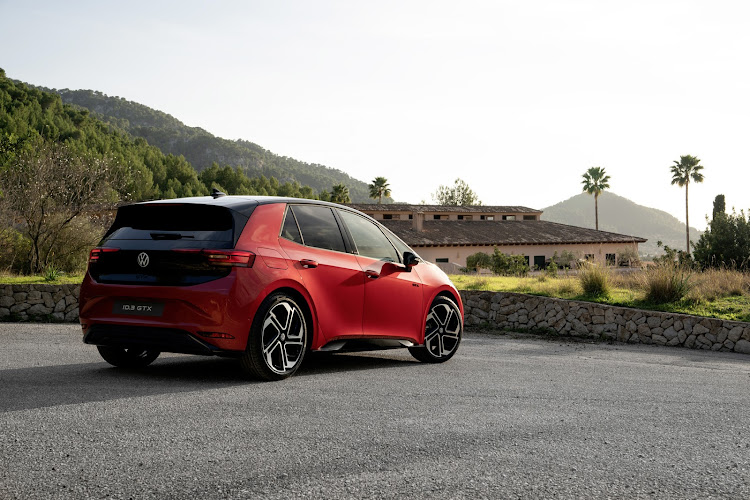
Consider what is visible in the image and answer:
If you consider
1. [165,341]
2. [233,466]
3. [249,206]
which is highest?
[249,206]

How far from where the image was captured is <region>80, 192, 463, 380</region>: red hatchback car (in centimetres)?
655

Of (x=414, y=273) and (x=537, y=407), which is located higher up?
(x=414, y=273)

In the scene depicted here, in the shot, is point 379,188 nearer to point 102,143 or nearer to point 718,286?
point 102,143

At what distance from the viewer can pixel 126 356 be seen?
802cm

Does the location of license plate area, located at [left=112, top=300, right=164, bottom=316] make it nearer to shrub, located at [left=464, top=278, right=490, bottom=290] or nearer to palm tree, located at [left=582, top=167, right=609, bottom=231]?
shrub, located at [left=464, top=278, right=490, bottom=290]

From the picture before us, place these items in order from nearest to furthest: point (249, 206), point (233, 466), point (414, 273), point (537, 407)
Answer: point (233, 466) → point (537, 407) → point (249, 206) → point (414, 273)

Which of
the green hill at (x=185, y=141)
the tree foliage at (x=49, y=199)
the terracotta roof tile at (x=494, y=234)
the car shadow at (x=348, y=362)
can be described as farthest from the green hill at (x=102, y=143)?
the car shadow at (x=348, y=362)

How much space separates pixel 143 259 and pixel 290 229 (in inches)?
57.3

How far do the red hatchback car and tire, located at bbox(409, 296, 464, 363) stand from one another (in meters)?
1.18

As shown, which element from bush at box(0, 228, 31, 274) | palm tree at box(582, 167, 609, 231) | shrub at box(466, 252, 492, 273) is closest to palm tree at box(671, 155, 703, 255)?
palm tree at box(582, 167, 609, 231)

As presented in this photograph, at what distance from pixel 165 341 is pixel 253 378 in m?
1.00

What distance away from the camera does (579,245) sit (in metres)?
61.7

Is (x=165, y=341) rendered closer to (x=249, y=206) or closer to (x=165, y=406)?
A: (x=165, y=406)

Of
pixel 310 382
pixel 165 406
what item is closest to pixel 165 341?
pixel 165 406
